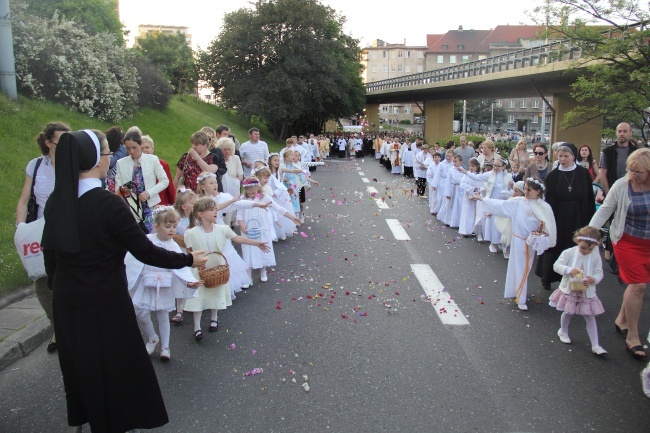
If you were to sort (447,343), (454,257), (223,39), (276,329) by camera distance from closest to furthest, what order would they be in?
(447,343) → (276,329) → (454,257) → (223,39)

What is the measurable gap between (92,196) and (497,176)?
901 centimetres

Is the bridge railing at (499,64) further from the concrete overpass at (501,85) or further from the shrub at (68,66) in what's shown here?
the shrub at (68,66)

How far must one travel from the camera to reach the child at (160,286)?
→ 5191 mm

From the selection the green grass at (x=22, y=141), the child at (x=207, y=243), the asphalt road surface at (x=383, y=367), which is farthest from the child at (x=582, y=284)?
the green grass at (x=22, y=141)

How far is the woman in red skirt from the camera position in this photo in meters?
5.35

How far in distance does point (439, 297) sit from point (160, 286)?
3.70 m

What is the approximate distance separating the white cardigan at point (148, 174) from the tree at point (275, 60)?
139ft

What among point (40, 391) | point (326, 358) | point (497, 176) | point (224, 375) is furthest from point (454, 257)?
point (40, 391)

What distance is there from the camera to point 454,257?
390 inches

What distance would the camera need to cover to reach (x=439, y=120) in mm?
61938

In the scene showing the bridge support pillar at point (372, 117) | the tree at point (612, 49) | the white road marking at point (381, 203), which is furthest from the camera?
the bridge support pillar at point (372, 117)

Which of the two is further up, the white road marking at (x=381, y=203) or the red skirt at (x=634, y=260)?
the red skirt at (x=634, y=260)

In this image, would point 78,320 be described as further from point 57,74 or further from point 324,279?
point 57,74

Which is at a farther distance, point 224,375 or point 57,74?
point 57,74
